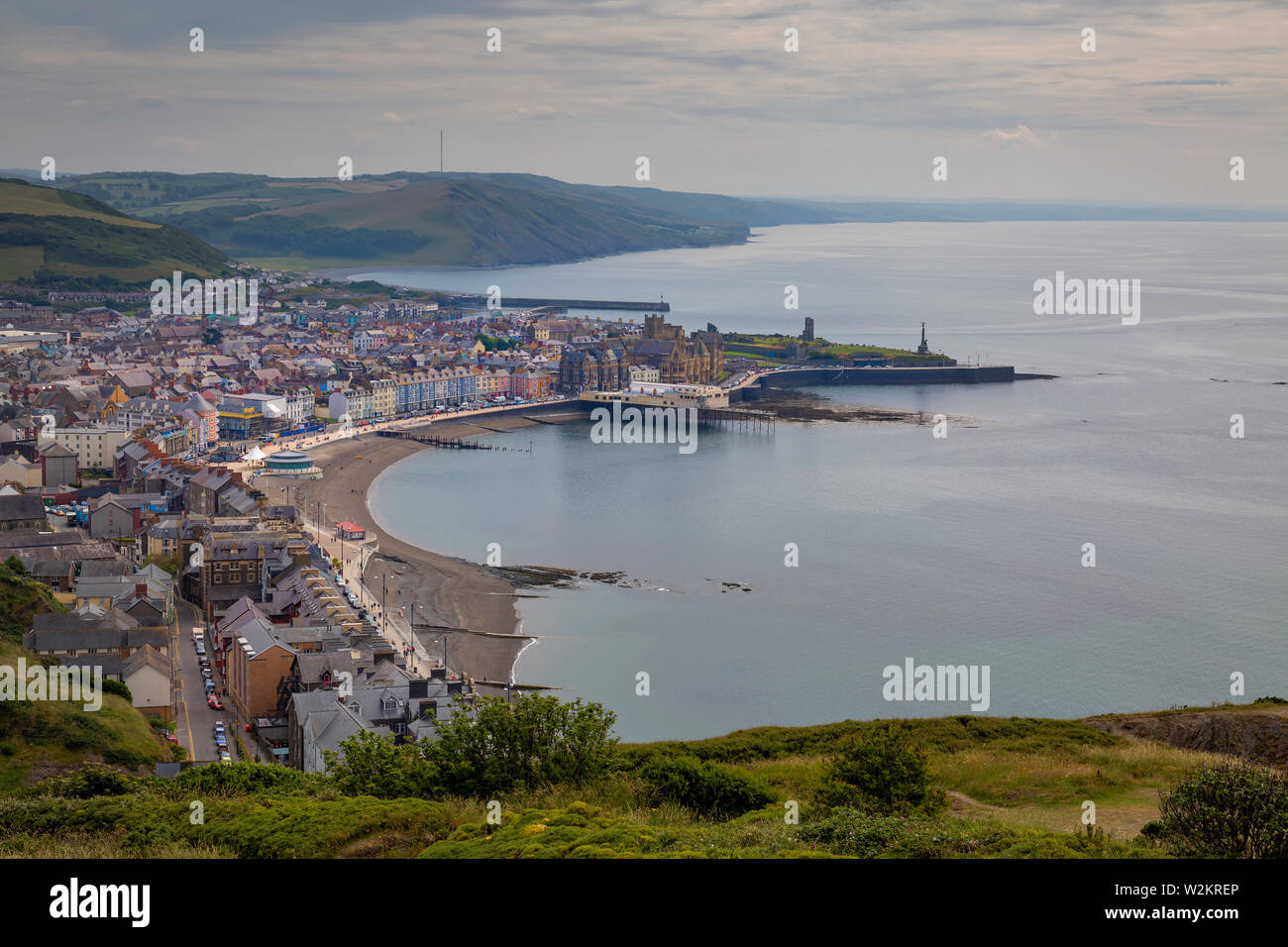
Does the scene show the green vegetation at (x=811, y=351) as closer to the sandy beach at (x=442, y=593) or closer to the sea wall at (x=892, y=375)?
the sea wall at (x=892, y=375)

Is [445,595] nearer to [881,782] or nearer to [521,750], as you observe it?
[521,750]

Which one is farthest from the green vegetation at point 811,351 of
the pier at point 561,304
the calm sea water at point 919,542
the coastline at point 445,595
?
the coastline at point 445,595

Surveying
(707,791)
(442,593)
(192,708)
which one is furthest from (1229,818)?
(442,593)

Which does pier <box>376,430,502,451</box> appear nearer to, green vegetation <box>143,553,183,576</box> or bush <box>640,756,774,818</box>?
green vegetation <box>143,553,183,576</box>

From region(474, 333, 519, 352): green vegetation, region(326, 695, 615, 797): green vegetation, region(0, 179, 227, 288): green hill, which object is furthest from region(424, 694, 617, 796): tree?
region(0, 179, 227, 288): green hill

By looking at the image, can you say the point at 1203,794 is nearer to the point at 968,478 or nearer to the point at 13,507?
the point at 13,507

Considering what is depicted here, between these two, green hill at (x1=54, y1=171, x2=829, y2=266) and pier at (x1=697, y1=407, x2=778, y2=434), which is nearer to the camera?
pier at (x1=697, y1=407, x2=778, y2=434)
